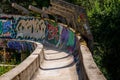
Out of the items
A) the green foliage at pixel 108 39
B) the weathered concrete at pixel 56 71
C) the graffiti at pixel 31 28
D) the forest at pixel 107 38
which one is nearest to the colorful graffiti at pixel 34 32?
the graffiti at pixel 31 28

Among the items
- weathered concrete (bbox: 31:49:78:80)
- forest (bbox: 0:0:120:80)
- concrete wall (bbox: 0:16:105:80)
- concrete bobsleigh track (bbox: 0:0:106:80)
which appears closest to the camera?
concrete bobsleigh track (bbox: 0:0:106:80)

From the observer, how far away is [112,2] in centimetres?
3006

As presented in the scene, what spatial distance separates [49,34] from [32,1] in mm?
10970

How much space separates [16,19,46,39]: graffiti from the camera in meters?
33.9

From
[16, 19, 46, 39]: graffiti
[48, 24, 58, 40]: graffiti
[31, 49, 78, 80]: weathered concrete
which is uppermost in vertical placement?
[31, 49, 78, 80]: weathered concrete

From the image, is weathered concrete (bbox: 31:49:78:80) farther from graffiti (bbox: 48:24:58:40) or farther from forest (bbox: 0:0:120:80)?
graffiti (bbox: 48:24:58:40)

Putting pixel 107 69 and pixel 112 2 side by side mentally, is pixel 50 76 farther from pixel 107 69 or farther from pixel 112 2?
pixel 112 2

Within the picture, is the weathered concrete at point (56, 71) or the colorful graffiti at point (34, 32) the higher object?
the weathered concrete at point (56, 71)

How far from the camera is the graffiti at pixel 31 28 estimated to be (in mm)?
33931

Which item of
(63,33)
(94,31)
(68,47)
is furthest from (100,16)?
(68,47)

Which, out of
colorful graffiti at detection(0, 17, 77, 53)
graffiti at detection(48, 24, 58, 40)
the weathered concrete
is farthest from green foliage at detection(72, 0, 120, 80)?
the weathered concrete

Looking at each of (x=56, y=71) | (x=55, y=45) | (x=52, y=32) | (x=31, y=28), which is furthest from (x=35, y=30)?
(x=56, y=71)

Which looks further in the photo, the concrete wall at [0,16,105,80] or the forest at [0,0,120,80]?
the concrete wall at [0,16,105,80]

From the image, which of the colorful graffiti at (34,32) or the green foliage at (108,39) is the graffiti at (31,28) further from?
the green foliage at (108,39)
